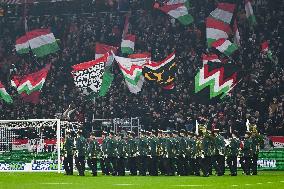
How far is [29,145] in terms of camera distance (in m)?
36.3

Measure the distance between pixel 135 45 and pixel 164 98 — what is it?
499 centimetres

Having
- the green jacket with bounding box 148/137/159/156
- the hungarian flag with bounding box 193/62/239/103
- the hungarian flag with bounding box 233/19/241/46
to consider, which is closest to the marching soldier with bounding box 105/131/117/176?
the green jacket with bounding box 148/137/159/156

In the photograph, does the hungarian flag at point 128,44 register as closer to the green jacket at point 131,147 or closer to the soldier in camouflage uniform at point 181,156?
the green jacket at point 131,147

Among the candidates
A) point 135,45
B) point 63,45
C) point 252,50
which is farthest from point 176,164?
point 63,45

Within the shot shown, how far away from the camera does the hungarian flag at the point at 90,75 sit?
41688 millimetres

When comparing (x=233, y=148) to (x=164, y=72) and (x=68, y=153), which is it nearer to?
(x=68, y=153)

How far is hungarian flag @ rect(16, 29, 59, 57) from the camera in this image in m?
46.0

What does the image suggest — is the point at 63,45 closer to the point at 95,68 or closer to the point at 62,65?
the point at 62,65

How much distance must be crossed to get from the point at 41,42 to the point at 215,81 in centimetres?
1256

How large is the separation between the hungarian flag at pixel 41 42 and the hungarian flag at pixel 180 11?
24.5 feet

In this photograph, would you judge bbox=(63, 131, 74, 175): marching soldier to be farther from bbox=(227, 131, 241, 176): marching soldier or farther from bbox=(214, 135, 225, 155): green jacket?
bbox=(227, 131, 241, 176): marching soldier

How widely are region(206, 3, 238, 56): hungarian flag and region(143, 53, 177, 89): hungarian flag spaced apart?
244 centimetres

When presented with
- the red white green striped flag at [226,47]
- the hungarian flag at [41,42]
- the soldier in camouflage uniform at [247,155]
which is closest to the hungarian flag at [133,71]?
the red white green striped flag at [226,47]

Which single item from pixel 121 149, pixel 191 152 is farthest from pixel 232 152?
pixel 121 149
